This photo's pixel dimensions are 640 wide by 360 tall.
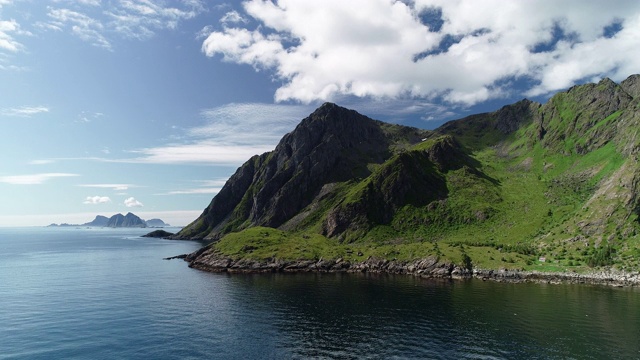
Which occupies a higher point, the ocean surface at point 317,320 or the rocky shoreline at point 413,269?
the rocky shoreline at point 413,269

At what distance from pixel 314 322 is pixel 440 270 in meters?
81.1

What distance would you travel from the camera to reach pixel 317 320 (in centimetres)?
8669

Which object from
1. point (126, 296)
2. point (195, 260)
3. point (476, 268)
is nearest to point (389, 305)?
point (476, 268)

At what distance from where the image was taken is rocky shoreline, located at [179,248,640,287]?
123250 mm

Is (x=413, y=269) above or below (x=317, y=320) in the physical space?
above

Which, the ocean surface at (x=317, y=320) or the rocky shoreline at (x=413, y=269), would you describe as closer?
the ocean surface at (x=317, y=320)

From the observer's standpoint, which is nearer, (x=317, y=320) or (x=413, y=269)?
(x=317, y=320)

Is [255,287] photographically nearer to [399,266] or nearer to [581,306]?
[399,266]

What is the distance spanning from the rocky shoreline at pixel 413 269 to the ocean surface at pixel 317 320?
9.47 meters

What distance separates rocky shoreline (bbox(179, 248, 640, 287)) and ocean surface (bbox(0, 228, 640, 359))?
9475 mm

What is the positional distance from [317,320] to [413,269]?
8031cm

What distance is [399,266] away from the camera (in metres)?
161

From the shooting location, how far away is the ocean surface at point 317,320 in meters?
Answer: 67.5

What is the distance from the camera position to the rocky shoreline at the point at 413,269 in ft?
404
